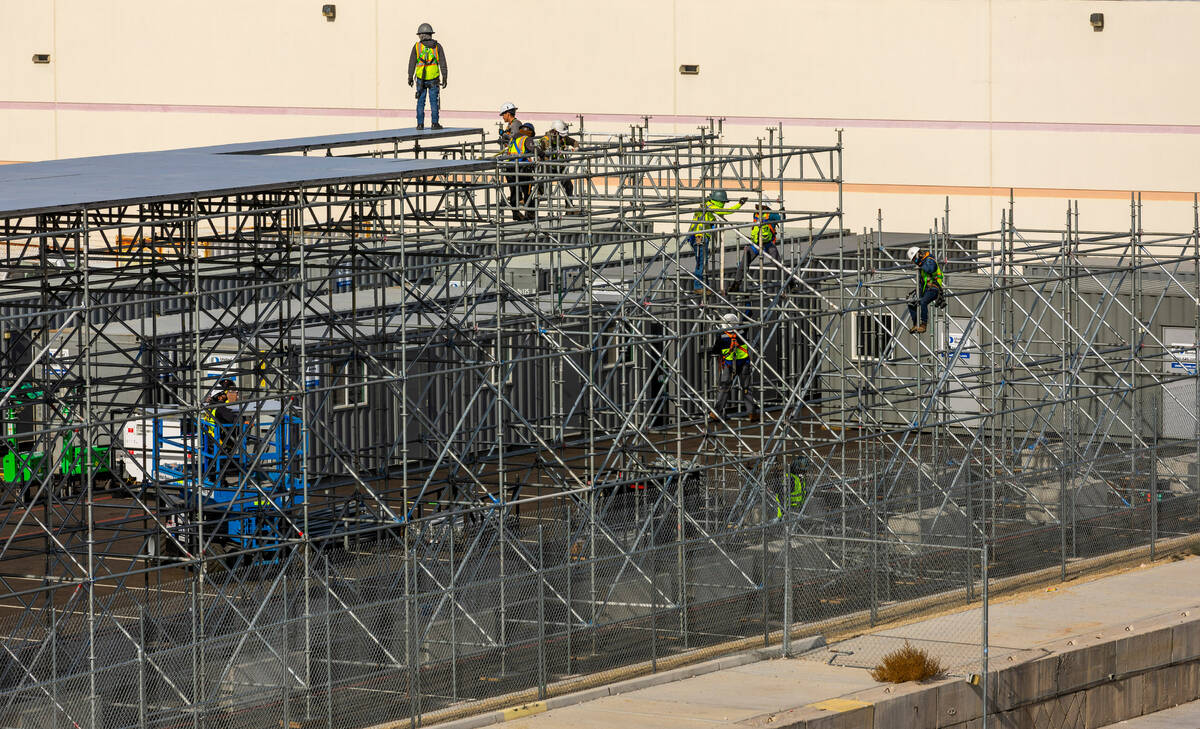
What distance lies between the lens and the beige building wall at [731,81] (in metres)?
45.6

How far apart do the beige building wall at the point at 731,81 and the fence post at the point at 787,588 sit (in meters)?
25.6

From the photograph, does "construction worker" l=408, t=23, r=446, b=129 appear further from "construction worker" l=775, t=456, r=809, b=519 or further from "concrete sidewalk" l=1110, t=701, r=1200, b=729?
"concrete sidewalk" l=1110, t=701, r=1200, b=729

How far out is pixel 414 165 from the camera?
23266mm

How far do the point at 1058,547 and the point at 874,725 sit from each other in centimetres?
891

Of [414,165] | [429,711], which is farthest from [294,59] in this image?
[429,711]

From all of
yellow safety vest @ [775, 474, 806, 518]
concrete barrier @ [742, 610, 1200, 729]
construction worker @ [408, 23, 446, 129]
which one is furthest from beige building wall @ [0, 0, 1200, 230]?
concrete barrier @ [742, 610, 1200, 729]

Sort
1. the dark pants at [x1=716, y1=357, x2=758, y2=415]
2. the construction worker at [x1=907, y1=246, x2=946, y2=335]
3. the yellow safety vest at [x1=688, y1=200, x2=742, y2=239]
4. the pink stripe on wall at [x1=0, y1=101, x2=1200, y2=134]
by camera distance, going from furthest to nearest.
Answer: the pink stripe on wall at [x1=0, y1=101, x2=1200, y2=134] < the dark pants at [x1=716, y1=357, x2=758, y2=415] < the construction worker at [x1=907, y1=246, x2=946, y2=335] < the yellow safety vest at [x1=688, y1=200, x2=742, y2=239]

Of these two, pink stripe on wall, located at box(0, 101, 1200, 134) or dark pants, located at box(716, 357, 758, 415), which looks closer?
dark pants, located at box(716, 357, 758, 415)

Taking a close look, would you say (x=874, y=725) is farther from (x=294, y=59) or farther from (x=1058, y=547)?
(x=294, y=59)

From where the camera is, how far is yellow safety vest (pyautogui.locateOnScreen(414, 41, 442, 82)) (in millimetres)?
32469

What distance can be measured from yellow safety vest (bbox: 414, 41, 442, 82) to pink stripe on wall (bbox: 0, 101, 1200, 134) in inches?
628

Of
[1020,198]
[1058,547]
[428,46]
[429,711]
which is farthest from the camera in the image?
[1020,198]

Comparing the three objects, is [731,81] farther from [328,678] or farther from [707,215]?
[328,678]

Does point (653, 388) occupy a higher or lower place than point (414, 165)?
lower
